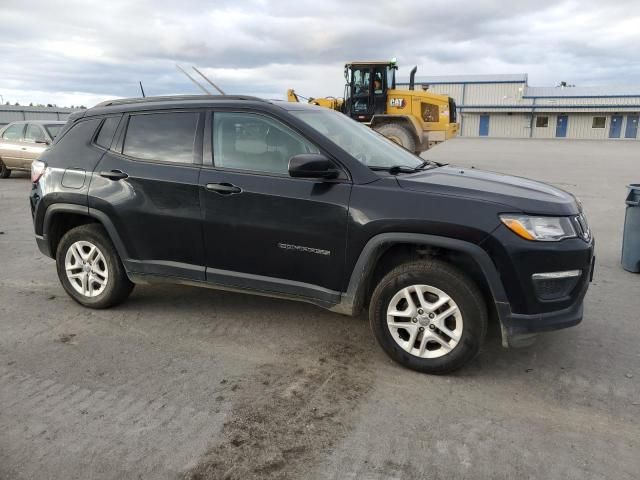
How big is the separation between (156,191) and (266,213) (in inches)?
39.0

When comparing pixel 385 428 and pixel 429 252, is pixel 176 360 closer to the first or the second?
pixel 385 428

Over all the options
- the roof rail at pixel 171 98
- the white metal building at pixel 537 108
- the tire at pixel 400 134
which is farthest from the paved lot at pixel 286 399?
the white metal building at pixel 537 108

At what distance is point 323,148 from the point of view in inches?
143

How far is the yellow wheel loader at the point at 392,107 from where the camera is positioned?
16.8 meters

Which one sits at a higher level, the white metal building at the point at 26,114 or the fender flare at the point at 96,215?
the white metal building at the point at 26,114

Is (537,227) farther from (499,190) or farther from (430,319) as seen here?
(430,319)

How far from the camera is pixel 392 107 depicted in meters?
17.3

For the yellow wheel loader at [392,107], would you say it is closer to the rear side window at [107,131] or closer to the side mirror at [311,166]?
the rear side window at [107,131]

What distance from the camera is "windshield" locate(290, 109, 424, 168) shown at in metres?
3.86

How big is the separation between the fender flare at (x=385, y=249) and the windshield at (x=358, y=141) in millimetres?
673

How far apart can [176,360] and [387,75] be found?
49.6 ft

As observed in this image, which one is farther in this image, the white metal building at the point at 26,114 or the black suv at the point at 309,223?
the white metal building at the point at 26,114

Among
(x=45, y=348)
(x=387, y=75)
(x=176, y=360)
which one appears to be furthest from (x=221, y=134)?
(x=387, y=75)

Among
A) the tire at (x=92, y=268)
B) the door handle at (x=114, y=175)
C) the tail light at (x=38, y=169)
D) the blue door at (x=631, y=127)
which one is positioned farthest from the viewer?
the blue door at (x=631, y=127)
